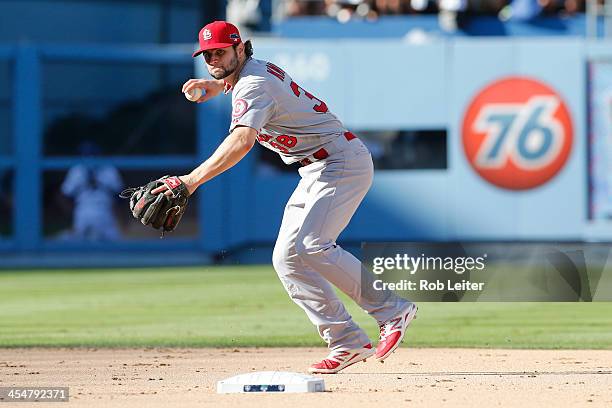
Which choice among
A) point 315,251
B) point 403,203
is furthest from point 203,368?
point 403,203

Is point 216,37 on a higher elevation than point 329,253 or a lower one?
higher

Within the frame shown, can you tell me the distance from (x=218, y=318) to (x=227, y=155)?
5652 millimetres

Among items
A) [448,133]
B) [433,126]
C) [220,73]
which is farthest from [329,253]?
[433,126]

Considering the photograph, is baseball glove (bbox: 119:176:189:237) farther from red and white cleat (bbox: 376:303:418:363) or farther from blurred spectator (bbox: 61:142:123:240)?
blurred spectator (bbox: 61:142:123:240)

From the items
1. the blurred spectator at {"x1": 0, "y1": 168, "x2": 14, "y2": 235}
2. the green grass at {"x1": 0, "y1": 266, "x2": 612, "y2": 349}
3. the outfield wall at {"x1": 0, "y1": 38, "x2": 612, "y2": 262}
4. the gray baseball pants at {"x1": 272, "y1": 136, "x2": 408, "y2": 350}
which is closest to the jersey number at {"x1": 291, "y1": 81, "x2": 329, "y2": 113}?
the gray baseball pants at {"x1": 272, "y1": 136, "x2": 408, "y2": 350}

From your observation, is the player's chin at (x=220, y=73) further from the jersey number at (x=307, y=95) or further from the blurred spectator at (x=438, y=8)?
the blurred spectator at (x=438, y=8)

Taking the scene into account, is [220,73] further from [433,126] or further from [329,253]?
[433,126]

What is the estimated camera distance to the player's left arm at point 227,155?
6676 millimetres

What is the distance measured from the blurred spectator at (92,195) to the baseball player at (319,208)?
628 inches

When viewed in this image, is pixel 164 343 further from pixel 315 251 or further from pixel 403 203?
pixel 403 203

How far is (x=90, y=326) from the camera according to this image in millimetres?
11570

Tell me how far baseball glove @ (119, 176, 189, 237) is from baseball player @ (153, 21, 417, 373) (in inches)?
25.1

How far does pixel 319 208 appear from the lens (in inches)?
286

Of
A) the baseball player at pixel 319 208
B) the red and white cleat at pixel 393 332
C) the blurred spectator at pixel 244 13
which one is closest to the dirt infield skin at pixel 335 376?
the red and white cleat at pixel 393 332
